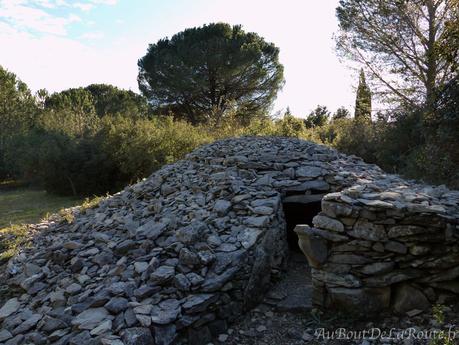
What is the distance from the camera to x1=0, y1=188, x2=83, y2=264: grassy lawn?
5.62 m

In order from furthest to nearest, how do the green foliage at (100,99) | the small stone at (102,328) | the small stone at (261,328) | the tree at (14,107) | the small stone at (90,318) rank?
the green foliage at (100,99) → the tree at (14,107) → the small stone at (261,328) → the small stone at (90,318) → the small stone at (102,328)

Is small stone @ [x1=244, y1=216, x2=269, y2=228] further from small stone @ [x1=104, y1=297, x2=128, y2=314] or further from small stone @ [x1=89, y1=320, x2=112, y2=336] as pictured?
small stone @ [x1=89, y1=320, x2=112, y2=336]

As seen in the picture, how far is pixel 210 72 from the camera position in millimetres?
19141

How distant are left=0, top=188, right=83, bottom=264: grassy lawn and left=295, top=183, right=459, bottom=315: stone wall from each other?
4.21 metres

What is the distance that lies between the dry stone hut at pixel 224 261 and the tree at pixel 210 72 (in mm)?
14331

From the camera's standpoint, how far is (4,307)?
149 inches

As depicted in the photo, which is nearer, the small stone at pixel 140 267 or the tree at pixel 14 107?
the small stone at pixel 140 267

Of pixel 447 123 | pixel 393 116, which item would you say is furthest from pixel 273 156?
pixel 393 116

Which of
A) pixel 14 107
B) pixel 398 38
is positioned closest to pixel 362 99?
pixel 398 38

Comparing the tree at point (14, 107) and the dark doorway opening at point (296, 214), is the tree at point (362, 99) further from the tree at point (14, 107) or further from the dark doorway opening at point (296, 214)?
the tree at point (14, 107)

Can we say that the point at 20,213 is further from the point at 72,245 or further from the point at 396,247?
the point at 396,247

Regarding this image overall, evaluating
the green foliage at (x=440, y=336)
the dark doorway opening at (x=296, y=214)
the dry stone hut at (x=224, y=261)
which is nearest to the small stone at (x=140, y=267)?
the dry stone hut at (x=224, y=261)

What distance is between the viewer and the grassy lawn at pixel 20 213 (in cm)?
562

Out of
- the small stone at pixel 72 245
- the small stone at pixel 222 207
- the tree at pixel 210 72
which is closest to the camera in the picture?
the small stone at pixel 222 207
